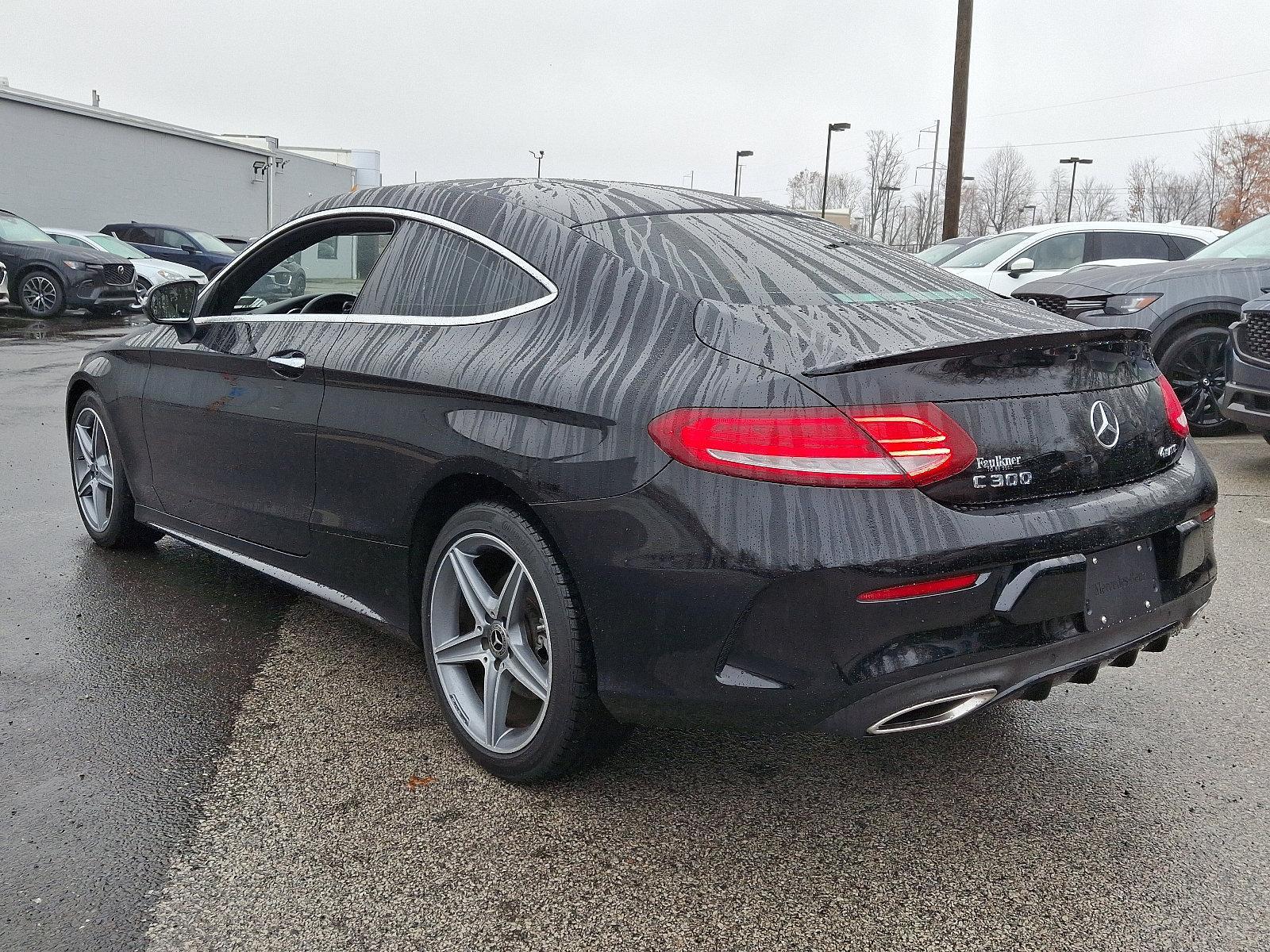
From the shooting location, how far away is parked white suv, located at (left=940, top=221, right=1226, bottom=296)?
12.0 metres

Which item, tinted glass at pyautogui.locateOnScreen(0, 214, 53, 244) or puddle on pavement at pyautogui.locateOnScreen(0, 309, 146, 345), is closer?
puddle on pavement at pyautogui.locateOnScreen(0, 309, 146, 345)

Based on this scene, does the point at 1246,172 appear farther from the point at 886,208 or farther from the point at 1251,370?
the point at 1251,370

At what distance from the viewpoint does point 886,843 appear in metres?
2.66

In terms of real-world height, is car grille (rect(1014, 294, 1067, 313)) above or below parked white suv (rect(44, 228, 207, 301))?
below

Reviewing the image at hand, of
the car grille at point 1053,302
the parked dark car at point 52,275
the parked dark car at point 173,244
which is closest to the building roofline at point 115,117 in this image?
the parked dark car at point 173,244

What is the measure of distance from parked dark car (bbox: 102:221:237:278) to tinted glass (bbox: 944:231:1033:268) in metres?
16.8

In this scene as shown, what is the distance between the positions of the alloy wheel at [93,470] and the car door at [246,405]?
23.9 inches

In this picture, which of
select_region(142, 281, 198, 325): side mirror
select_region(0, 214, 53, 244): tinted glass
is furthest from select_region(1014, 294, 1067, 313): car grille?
select_region(0, 214, 53, 244): tinted glass

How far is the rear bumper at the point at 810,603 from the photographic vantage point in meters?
2.30

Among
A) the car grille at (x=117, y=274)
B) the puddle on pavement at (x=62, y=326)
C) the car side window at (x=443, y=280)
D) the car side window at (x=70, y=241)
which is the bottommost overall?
the puddle on pavement at (x=62, y=326)

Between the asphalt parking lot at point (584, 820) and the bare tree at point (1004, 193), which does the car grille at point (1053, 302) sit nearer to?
the asphalt parking lot at point (584, 820)

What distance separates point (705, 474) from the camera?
2.37 meters

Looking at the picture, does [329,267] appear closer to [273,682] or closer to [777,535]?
[273,682]

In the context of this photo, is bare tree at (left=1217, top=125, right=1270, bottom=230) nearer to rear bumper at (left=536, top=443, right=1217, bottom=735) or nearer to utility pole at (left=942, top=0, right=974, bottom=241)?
utility pole at (left=942, top=0, right=974, bottom=241)
